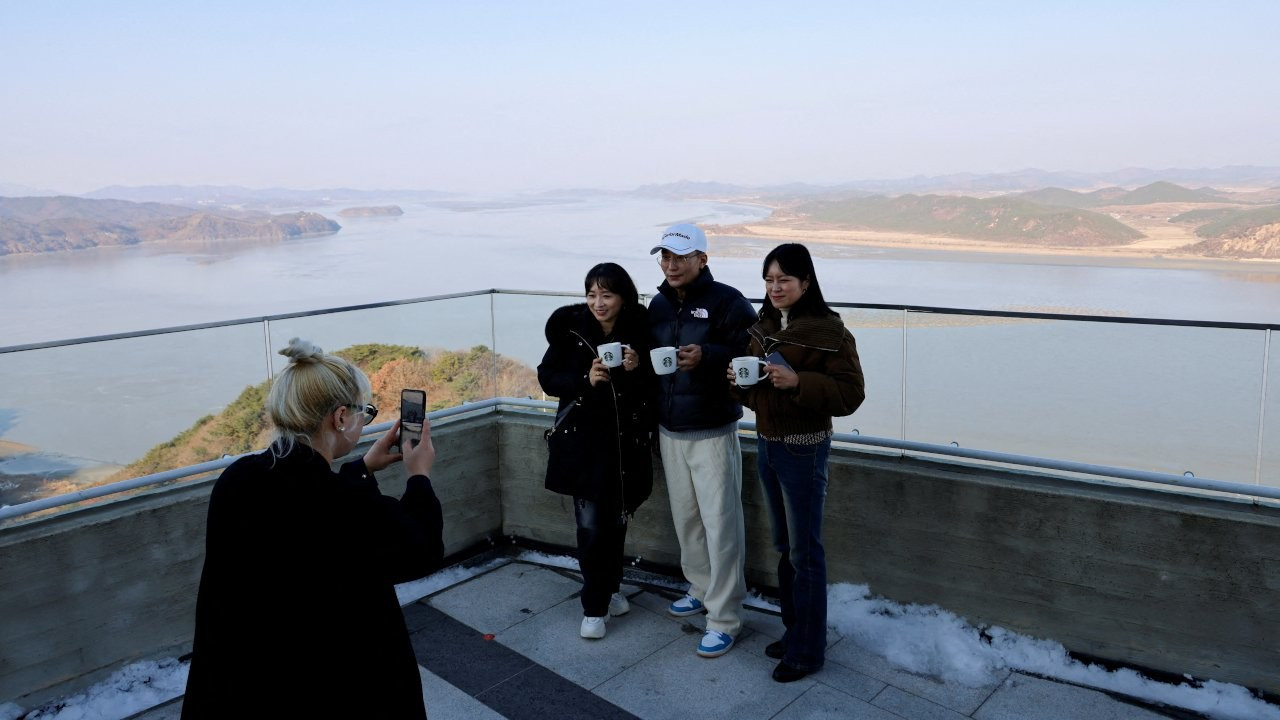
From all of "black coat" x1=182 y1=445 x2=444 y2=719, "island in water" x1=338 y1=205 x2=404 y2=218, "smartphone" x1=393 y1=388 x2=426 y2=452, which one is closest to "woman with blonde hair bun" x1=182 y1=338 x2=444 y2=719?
"black coat" x1=182 y1=445 x2=444 y2=719

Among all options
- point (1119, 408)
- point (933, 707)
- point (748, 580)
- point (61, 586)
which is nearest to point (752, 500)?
point (748, 580)

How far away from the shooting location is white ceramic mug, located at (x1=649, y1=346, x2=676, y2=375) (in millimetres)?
3930

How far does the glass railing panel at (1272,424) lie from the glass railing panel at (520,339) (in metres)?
A: 3.86

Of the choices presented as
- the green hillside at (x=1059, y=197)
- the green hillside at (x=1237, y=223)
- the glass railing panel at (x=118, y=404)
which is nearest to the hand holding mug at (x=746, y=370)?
the glass railing panel at (x=118, y=404)

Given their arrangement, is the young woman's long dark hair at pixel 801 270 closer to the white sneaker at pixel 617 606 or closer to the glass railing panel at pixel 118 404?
the white sneaker at pixel 617 606

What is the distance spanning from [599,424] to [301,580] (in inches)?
107

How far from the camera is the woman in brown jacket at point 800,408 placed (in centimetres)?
372

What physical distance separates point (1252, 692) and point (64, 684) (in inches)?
201

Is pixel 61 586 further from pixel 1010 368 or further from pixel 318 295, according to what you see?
pixel 318 295

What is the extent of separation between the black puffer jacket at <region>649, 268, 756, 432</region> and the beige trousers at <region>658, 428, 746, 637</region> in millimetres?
122

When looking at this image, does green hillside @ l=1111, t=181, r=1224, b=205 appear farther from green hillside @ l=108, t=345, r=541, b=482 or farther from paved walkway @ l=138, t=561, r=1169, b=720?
paved walkway @ l=138, t=561, r=1169, b=720

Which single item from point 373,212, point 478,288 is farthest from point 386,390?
point 373,212

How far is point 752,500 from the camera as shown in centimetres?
488

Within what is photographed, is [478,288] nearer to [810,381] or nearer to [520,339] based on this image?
[520,339]
